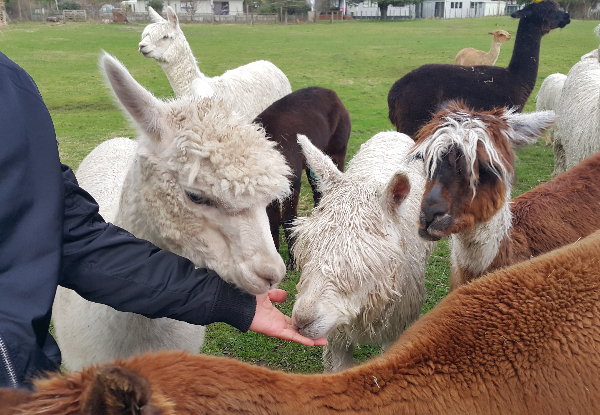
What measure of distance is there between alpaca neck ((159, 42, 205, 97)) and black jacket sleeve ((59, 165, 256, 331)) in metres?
6.81

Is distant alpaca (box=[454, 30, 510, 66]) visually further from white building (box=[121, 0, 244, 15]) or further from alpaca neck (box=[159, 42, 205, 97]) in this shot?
white building (box=[121, 0, 244, 15])

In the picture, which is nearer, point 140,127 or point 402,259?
point 140,127

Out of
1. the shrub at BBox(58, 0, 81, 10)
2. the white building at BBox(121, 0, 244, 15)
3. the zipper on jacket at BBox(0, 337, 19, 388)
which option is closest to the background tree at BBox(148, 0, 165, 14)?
the white building at BBox(121, 0, 244, 15)

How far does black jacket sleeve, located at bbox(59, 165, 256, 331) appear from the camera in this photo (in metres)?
1.69

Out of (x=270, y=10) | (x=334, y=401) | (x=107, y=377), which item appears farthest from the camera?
(x=270, y=10)

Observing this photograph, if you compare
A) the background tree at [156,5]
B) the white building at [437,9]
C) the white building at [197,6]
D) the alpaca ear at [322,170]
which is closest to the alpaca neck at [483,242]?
the alpaca ear at [322,170]

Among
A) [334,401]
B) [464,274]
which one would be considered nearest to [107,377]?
[334,401]

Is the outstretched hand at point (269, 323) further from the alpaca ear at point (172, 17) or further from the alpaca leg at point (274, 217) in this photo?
the alpaca ear at point (172, 17)

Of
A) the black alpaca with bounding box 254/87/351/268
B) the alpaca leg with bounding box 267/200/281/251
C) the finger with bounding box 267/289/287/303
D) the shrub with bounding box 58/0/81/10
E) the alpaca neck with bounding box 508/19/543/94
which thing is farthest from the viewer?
the shrub with bounding box 58/0/81/10

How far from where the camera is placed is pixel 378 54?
2484cm

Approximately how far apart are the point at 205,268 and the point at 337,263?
2.97 feet

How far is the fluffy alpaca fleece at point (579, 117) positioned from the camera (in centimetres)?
554

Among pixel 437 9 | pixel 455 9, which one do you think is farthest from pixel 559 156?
pixel 455 9

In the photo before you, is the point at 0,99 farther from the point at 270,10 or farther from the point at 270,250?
the point at 270,10
